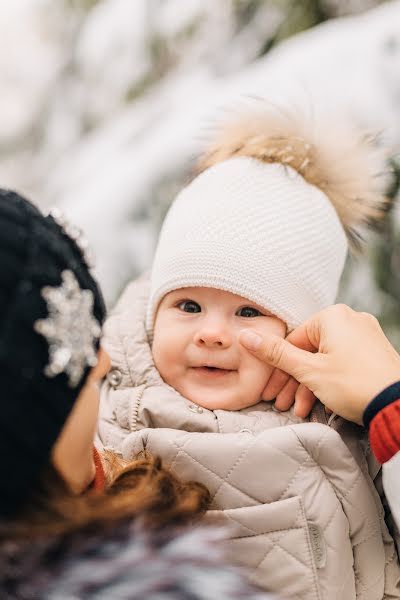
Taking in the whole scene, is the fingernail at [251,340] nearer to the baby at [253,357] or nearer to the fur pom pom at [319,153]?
the baby at [253,357]

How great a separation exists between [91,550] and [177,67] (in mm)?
1450

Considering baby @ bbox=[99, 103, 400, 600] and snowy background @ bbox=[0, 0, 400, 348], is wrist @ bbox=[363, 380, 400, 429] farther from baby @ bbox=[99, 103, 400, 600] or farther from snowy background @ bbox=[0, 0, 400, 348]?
snowy background @ bbox=[0, 0, 400, 348]

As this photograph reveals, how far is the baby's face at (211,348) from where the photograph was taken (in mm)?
1066

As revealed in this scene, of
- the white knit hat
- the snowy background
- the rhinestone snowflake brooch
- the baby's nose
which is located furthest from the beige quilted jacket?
the snowy background

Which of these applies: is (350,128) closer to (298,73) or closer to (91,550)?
(298,73)

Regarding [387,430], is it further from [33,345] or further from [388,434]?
[33,345]

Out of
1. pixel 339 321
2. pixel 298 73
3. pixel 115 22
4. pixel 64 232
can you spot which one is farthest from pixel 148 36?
pixel 64 232

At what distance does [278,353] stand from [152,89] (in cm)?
108

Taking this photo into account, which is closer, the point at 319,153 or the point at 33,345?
the point at 33,345

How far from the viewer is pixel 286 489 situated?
3.15ft

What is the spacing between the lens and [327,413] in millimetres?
1078

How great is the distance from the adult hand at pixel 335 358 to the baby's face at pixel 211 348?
0.14 ft

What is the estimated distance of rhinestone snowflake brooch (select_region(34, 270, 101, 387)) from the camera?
0.60 metres

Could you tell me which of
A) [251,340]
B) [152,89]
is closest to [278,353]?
[251,340]
